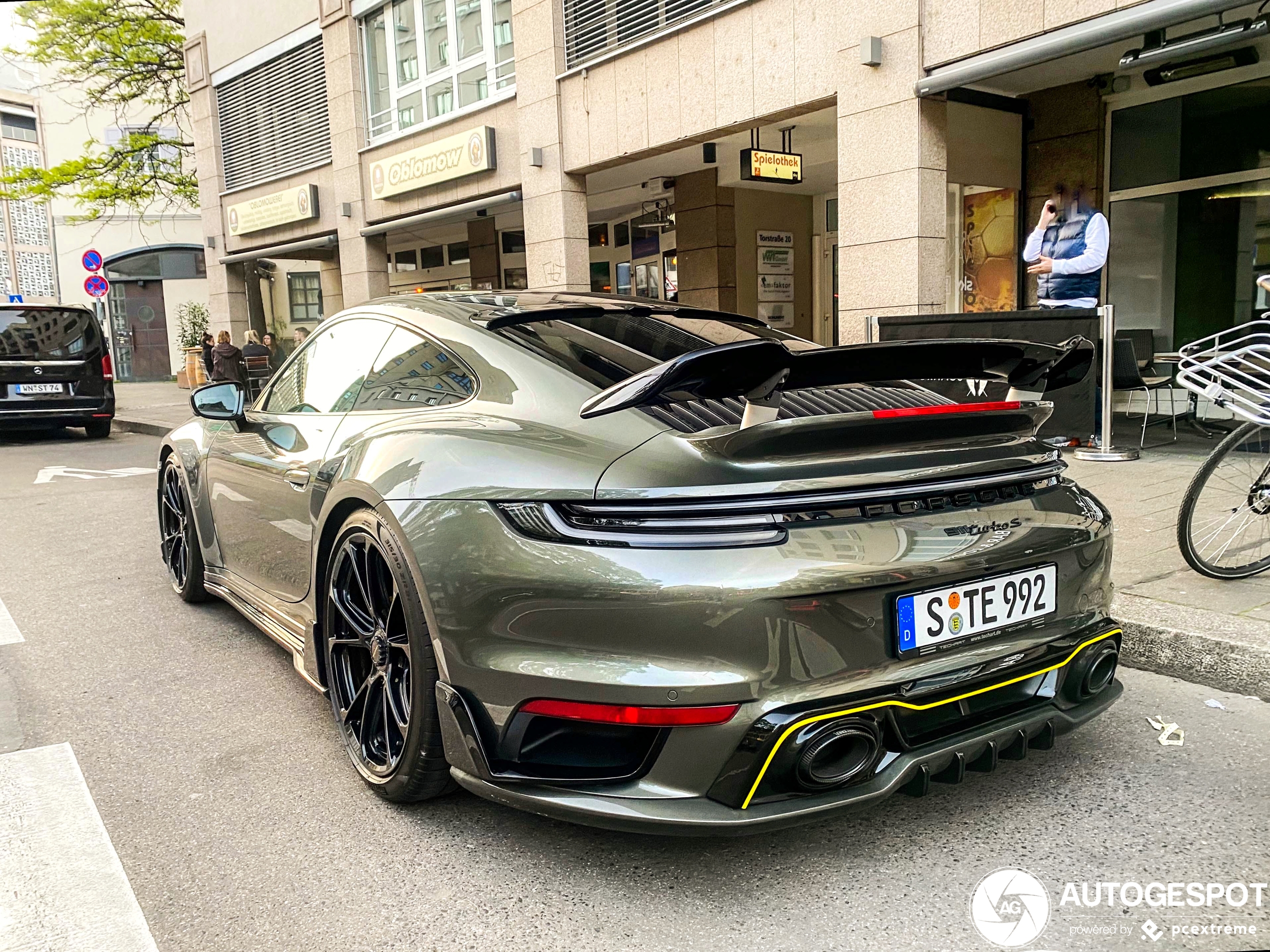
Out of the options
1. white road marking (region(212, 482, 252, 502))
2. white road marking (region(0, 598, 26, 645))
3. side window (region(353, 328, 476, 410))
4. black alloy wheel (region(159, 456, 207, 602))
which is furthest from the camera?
black alloy wheel (region(159, 456, 207, 602))

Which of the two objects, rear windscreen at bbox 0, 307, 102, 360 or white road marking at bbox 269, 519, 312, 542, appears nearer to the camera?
white road marking at bbox 269, 519, 312, 542

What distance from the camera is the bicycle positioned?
399 cm

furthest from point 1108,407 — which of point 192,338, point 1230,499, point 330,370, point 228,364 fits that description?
point 192,338

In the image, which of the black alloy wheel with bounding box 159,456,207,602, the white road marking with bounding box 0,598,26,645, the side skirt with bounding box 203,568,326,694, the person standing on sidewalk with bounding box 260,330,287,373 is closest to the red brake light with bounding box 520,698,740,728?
the side skirt with bounding box 203,568,326,694

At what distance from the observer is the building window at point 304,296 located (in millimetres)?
29328

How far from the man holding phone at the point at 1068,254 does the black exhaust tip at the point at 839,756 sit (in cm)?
663

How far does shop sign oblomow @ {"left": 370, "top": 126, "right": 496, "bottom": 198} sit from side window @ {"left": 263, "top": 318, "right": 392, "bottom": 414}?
1042 cm

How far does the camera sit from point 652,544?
6.70 ft

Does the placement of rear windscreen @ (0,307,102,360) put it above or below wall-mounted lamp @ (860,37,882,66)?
below

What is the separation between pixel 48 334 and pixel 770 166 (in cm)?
1009

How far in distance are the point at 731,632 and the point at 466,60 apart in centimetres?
1422

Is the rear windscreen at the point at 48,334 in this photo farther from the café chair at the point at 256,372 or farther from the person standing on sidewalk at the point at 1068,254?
the person standing on sidewalk at the point at 1068,254

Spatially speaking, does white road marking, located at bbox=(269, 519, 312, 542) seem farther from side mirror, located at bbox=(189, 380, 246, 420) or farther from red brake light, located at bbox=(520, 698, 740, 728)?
red brake light, located at bbox=(520, 698, 740, 728)

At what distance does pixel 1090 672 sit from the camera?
2420 mm
